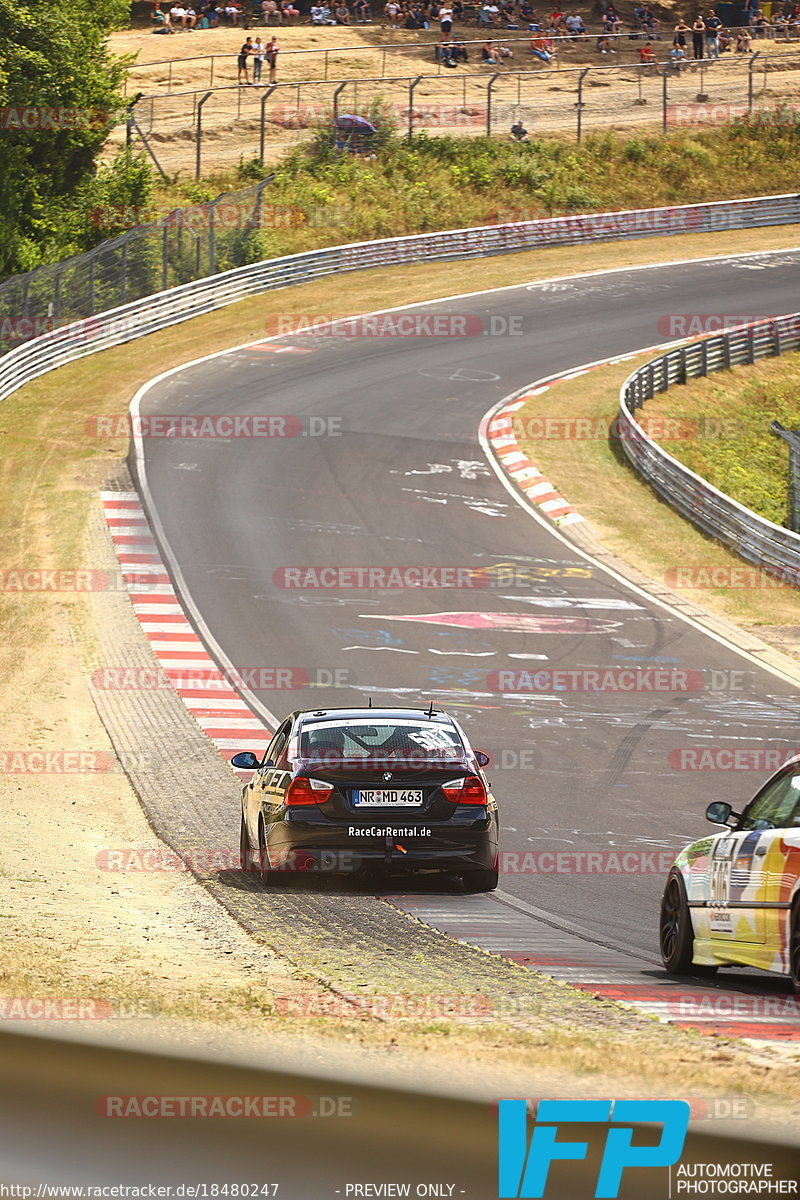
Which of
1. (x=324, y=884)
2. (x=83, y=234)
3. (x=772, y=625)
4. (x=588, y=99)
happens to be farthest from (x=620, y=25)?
(x=324, y=884)

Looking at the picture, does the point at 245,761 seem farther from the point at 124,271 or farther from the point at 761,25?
the point at 761,25

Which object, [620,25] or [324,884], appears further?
[620,25]

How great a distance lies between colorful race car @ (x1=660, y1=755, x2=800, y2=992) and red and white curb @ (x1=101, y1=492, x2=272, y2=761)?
9.39 metres

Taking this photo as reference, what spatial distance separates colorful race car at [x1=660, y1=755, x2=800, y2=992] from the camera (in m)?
7.38

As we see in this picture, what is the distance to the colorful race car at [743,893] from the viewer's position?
7.38 meters

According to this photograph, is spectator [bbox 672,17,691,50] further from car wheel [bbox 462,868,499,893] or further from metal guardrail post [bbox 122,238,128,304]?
car wheel [bbox 462,868,499,893]

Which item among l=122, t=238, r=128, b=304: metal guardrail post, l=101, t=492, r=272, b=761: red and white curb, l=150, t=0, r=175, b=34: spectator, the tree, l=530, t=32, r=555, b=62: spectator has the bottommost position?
l=101, t=492, r=272, b=761: red and white curb

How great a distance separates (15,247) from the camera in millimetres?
47688

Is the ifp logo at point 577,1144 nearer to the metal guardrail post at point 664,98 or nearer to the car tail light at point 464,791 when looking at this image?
the car tail light at point 464,791

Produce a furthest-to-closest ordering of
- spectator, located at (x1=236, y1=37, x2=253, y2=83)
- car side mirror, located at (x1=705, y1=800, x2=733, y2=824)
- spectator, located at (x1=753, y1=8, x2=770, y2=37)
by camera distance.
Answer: spectator, located at (x1=753, y1=8, x2=770, y2=37), spectator, located at (x1=236, y1=37, x2=253, y2=83), car side mirror, located at (x1=705, y1=800, x2=733, y2=824)

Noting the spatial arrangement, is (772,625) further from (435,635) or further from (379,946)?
(379,946)

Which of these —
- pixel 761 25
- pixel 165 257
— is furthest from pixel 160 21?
pixel 165 257

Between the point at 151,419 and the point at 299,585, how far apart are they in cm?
1278

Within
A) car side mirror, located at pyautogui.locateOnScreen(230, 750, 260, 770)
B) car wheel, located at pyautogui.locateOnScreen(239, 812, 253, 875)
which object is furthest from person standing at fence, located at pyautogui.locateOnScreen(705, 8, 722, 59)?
car wheel, located at pyautogui.locateOnScreen(239, 812, 253, 875)
